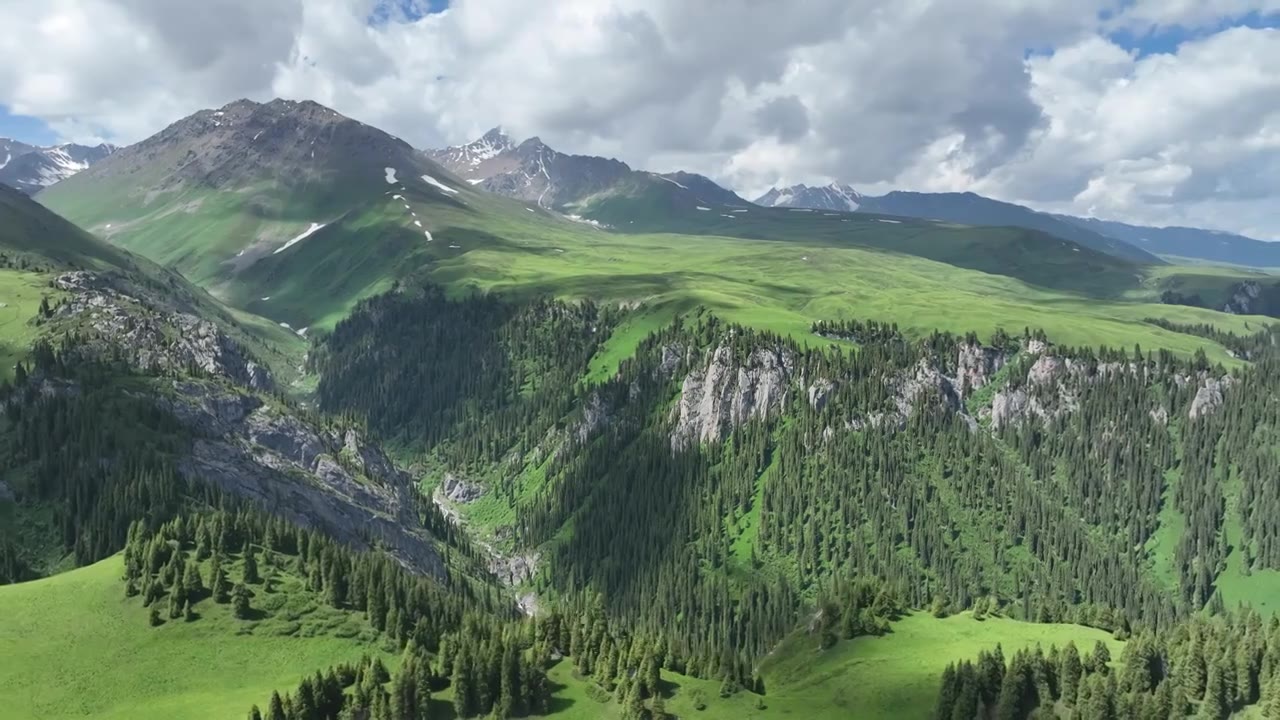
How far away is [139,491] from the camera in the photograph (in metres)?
157

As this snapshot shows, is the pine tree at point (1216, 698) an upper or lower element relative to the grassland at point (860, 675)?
upper

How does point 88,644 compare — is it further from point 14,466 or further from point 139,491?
point 14,466

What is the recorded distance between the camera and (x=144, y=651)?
10188 centimetres

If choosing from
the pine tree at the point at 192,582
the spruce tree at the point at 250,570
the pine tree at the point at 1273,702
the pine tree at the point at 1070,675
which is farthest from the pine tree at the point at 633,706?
the pine tree at the point at 1273,702

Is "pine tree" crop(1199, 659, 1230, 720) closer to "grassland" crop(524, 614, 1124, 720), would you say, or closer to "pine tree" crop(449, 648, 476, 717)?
"grassland" crop(524, 614, 1124, 720)

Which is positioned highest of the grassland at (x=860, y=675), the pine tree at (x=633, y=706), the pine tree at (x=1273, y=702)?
the pine tree at (x=1273, y=702)

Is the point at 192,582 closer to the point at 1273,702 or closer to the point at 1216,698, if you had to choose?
the point at 1216,698

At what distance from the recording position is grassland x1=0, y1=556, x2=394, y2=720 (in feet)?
306

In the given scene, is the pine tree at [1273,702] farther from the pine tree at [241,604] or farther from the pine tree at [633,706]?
the pine tree at [241,604]

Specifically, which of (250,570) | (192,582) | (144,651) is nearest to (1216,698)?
(250,570)

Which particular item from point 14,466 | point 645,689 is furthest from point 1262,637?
point 14,466

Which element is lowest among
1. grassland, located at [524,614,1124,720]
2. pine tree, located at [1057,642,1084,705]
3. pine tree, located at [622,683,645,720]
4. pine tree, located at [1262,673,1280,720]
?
grassland, located at [524,614,1124,720]

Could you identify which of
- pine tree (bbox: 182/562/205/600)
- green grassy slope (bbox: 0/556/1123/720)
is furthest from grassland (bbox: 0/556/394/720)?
pine tree (bbox: 182/562/205/600)

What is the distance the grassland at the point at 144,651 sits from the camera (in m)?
93.4
